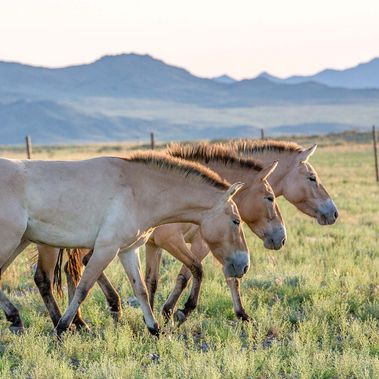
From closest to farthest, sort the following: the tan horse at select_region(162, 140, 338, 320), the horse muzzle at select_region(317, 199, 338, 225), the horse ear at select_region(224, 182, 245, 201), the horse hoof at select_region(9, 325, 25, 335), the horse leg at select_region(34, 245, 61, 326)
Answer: the horse ear at select_region(224, 182, 245, 201), the horse hoof at select_region(9, 325, 25, 335), the horse leg at select_region(34, 245, 61, 326), the tan horse at select_region(162, 140, 338, 320), the horse muzzle at select_region(317, 199, 338, 225)

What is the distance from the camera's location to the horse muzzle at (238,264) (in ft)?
22.9

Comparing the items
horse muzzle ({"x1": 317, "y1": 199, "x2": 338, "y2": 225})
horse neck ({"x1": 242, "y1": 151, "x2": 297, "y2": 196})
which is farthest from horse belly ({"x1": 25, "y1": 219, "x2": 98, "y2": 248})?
horse muzzle ({"x1": 317, "y1": 199, "x2": 338, "y2": 225})

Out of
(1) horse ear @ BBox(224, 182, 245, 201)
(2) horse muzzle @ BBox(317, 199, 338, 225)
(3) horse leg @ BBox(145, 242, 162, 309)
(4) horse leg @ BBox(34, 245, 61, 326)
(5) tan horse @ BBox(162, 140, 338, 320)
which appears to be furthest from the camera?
(2) horse muzzle @ BBox(317, 199, 338, 225)

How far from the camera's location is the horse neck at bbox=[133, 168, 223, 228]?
7.01m

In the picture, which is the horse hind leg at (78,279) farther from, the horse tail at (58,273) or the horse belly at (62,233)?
the horse belly at (62,233)

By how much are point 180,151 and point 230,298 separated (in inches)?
67.4

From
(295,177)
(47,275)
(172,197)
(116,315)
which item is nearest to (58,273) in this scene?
(47,275)

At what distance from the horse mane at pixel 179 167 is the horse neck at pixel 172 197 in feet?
0.13

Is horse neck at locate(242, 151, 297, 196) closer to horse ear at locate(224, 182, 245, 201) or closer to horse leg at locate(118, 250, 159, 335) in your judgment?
horse ear at locate(224, 182, 245, 201)

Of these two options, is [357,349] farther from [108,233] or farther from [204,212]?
[108,233]

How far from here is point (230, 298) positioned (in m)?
8.45

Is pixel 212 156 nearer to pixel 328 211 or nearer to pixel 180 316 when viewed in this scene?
pixel 180 316

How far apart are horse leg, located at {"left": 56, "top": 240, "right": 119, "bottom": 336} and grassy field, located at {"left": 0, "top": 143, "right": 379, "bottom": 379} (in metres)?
0.18

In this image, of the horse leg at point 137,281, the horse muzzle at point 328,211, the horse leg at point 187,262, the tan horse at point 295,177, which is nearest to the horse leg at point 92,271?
the horse leg at point 137,281
